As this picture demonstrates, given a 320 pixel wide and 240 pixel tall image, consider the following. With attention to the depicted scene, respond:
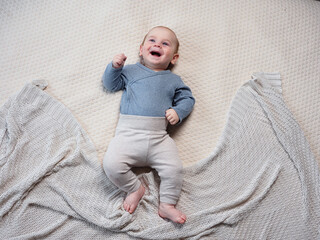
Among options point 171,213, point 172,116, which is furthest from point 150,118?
point 171,213

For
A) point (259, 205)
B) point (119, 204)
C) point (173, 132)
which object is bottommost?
point (119, 204)

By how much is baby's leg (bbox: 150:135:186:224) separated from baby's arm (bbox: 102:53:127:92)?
27 cm

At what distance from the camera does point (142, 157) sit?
3.25 ft

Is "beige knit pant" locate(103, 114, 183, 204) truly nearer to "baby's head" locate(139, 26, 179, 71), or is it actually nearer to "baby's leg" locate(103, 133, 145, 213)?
"baby's leg" locate(103, 133, 145, 213)

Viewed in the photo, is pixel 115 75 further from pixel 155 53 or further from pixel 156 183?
pixel 156 183

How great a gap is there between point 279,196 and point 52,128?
867mm

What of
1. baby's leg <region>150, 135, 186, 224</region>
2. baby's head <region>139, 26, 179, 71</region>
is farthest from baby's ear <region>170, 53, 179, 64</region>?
baby's leg <region>150, 135, 186, 224</region>

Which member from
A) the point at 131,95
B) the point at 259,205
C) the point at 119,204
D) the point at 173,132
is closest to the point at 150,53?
the point at 131,95

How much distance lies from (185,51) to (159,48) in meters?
0.17

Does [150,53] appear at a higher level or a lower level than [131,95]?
higher

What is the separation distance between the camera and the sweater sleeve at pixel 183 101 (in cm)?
104

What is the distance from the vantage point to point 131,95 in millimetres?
1057

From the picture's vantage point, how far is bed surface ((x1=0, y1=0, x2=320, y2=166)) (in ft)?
3.65

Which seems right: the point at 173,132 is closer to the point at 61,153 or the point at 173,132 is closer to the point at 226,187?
the point at 226,187
